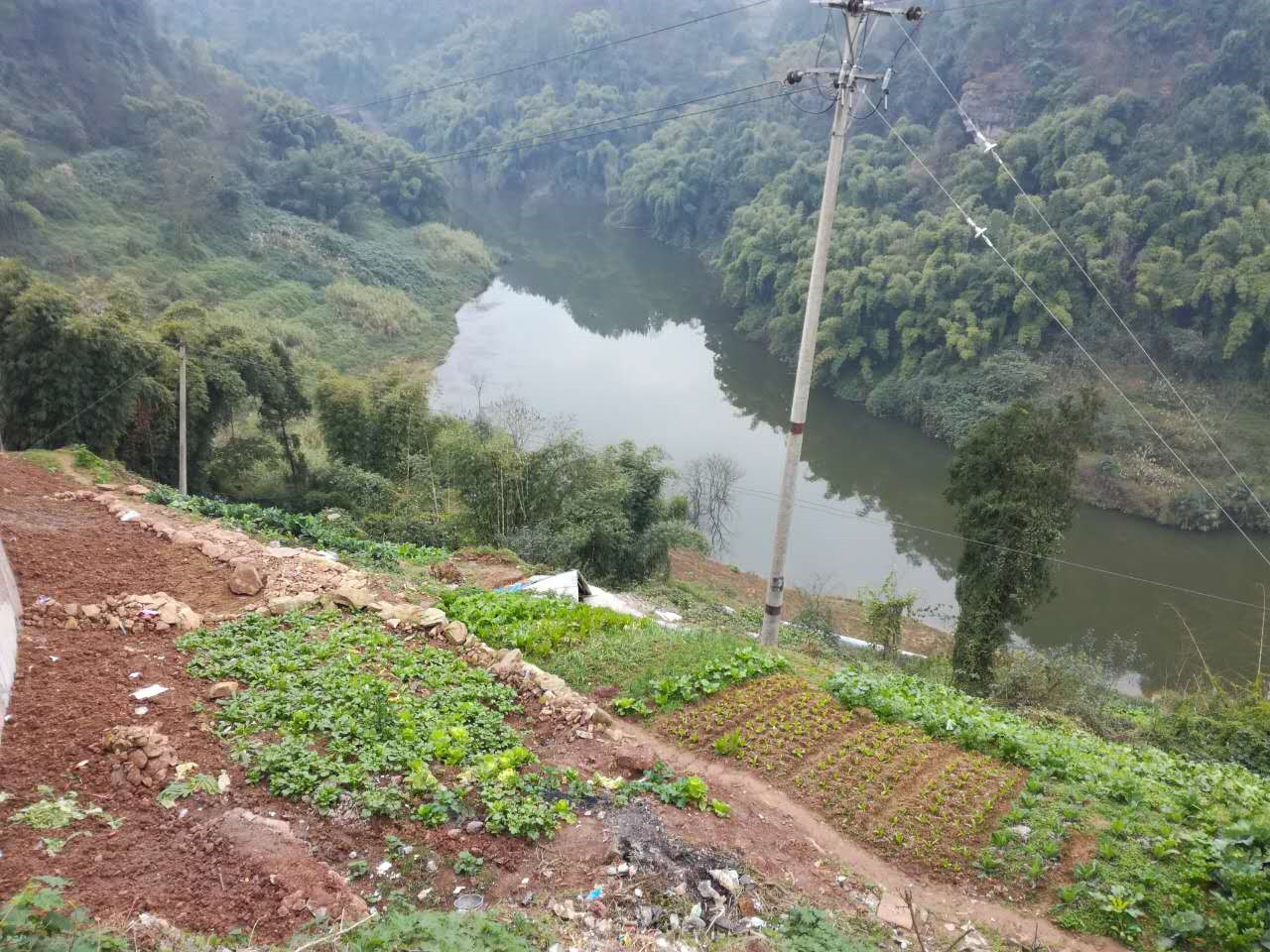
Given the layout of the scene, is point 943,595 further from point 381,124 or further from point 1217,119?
point 381,124

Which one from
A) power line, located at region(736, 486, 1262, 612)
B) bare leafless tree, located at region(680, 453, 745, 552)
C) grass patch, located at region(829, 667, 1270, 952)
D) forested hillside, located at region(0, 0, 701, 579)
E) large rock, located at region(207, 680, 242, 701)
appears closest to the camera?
grass patch, located at region(829, 667, 1270, 952)

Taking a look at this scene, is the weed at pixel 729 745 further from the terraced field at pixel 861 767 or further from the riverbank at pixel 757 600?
the riverbank at pixel 757 600

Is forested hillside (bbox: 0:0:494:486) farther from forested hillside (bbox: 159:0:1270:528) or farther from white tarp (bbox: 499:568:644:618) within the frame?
forested hillside (bbox: 159:0:1270:528)

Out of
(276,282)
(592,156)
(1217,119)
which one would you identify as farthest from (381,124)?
(1217,119)

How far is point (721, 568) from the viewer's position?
75.6 ft

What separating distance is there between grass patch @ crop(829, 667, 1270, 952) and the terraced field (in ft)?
0.59

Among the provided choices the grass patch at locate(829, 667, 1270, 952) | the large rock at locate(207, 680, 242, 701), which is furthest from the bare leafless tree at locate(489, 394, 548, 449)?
the grass patch at locate(829, 667, 1270, 952)

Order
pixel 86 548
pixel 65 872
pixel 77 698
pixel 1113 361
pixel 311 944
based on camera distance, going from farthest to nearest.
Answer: pixel 1113 361, pixel 86 548, pixel 77 698, pixel 65 872, pixel 311 944

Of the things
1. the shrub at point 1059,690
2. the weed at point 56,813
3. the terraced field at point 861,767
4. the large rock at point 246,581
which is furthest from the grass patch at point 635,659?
the shrub at point 1059,690

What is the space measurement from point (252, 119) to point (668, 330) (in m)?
29.7

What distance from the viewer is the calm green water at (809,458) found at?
70.0ft

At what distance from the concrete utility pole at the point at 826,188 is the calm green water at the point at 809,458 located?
28.9ft

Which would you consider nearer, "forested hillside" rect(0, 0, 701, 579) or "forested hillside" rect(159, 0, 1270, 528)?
"forested hillside" rect(0, 0, 701, 579)

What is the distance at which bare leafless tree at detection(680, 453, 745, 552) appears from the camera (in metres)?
25.5
